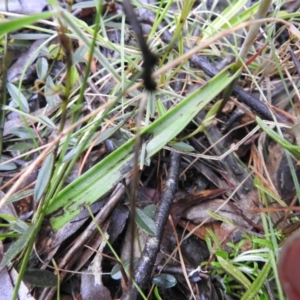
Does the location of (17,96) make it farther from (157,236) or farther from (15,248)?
(157,236)

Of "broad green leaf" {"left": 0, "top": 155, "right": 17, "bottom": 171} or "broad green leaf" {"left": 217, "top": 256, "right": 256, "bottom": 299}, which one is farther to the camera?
"broad green leaf" {"left": 0, "top": 155, "right": 17, "bottom": 171}

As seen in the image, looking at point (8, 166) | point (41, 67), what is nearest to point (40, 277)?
point (8, 166)

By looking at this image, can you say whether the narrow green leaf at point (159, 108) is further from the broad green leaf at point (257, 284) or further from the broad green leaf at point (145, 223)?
the broad green leaf at point (257, 284)

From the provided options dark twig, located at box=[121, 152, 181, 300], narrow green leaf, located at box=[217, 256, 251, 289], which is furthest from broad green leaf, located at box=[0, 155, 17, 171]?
narrow green leaf, located at box=[217, 256, 251, 289]

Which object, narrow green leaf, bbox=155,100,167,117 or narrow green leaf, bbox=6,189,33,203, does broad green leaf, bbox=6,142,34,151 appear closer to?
narrow green leaf, bbox=6,189,33,203

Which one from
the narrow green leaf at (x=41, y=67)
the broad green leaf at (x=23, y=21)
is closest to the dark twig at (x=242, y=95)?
the narrow green leaf at (x=41, y=67)

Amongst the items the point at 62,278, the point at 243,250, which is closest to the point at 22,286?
the point at 62,278

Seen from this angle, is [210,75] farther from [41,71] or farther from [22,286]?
[22,286]
